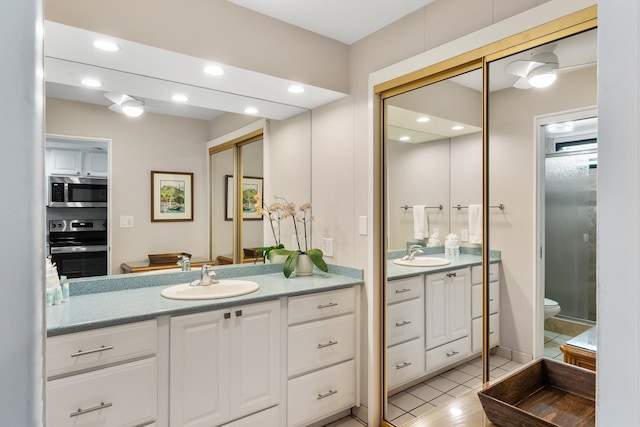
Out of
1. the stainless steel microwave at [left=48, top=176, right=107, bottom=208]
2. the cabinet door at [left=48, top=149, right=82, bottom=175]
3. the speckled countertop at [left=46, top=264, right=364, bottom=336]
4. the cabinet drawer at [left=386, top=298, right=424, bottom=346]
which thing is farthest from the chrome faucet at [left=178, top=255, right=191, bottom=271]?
the cabinet drawer at [left=386, top=298, right=424, bottom=346]

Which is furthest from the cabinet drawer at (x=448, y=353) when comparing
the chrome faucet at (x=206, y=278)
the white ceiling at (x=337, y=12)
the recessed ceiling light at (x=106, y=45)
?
the recessed ceiling light at (x=106, y=45)

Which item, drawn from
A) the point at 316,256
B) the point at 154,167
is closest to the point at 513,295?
the point at 316,256

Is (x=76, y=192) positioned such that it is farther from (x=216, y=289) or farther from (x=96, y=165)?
(x=216, y=289)

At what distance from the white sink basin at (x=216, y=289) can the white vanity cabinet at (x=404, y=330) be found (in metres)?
0.87

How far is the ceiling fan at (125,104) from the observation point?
2113 millimetres

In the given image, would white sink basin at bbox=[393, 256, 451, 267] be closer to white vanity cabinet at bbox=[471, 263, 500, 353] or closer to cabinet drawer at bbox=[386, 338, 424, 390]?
white vanity cabinet at bbox=[471, 263, 500, 353]

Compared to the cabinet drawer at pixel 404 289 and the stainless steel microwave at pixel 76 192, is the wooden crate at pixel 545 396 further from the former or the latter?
the stainless steel microwave at pixel 76 192

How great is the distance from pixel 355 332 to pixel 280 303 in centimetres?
63

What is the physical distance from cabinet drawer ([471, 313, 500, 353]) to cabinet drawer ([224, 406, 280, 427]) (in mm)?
1135

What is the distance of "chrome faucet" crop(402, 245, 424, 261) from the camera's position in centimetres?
225

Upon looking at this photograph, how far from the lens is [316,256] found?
2609 mm

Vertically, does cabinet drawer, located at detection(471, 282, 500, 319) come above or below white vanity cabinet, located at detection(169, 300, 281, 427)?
above

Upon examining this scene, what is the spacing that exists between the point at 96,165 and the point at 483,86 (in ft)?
6.76

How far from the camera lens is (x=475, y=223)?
188cm
